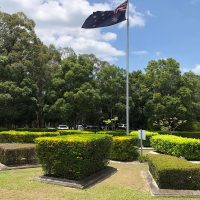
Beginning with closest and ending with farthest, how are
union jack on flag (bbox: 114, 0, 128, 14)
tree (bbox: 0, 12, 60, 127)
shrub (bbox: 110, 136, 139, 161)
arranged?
shrub (bbox: 110, 136, 139, 161), union jack on flag (bbox: 114, 0, 128, 14), tree (bbox: 0, 12, 60, 127)

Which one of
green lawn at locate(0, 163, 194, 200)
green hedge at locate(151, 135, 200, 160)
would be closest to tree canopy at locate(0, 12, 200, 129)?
green hedge at locate(151, 135, 200, 160)

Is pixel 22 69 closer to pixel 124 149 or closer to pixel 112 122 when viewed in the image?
pixel 112 122

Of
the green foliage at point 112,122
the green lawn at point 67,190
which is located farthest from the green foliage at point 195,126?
the green lawn at point 67,190

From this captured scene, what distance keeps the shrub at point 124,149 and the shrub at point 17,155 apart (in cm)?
408

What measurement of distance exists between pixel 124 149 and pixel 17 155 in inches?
205

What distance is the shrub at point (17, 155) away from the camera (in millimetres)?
14273

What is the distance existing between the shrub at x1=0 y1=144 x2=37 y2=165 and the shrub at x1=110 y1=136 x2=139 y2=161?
408cm

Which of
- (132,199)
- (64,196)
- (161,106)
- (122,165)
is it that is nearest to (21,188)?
(64,196)

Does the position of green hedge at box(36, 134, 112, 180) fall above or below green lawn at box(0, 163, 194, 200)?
above

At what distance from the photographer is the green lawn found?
8.99 meters

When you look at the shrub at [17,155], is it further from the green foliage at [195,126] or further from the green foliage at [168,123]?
the green foliage at [195,126]

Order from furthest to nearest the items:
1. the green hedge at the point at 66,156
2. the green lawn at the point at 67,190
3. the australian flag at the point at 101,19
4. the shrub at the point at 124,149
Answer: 1. the australian flag at the point at 101,19
2. the shrub at the point at 124,149
3. the green hedge at the point at 66,156
4. the green lawn at the point at 67,190

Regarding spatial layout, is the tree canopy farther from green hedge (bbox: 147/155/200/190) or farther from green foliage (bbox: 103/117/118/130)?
green hedge (bbox: 147/155/200/190)

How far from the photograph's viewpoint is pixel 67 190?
977 centimetres
